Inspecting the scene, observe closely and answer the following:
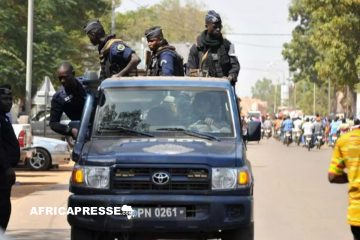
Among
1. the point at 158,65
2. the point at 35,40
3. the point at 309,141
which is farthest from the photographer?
the point at 309,141

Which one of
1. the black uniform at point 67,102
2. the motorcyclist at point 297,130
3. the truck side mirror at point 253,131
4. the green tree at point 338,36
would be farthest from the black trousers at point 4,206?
the motorcyclist at point 297,130

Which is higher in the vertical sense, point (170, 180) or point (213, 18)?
point (213, 18)

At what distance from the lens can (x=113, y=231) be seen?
912 centimetres

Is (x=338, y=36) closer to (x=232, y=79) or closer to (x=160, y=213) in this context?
(x=232, y=79)

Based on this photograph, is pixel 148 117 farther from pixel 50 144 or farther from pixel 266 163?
pixel 266 163

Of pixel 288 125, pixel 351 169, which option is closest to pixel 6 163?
pixel 351 169

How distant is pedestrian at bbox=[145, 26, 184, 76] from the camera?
38.8 feet

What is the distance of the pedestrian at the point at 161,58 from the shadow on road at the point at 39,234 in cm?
242

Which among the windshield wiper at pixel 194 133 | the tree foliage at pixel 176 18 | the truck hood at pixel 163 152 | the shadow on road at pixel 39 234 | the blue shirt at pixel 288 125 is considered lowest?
the shadow on road at pixel 39 234

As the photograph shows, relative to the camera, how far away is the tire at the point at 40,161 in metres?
27.1

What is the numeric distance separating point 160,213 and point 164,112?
4.99 feet

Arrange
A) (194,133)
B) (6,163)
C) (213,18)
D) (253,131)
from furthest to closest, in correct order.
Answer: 1. (213,18)
2. (253,131)
3. (194,133)
4. (6,163)

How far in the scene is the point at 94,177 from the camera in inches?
363

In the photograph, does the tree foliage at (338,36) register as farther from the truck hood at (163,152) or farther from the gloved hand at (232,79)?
the truck hood at (163,152)
